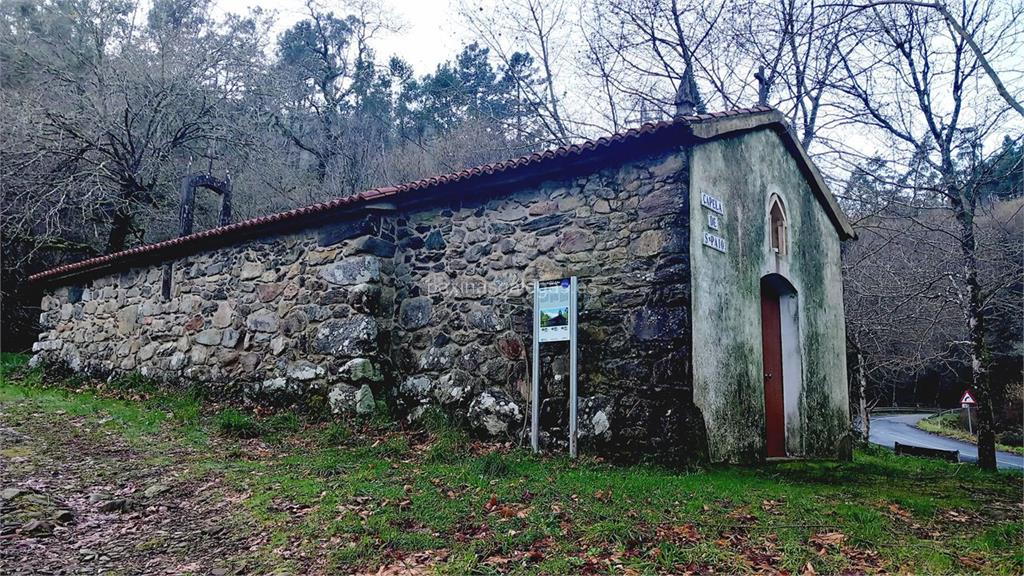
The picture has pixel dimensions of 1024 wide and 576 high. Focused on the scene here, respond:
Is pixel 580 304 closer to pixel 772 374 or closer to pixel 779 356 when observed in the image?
pixel 772 374

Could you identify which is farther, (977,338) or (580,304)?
(977,338)

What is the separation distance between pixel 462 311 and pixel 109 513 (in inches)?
146

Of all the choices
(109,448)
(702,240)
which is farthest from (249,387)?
(702,240)

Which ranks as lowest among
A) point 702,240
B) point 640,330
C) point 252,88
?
point 640,330

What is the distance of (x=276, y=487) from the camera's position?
188 inches

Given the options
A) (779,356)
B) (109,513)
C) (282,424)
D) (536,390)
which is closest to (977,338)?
(779,356)

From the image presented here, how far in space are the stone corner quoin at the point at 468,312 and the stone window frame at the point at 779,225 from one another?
1.72m

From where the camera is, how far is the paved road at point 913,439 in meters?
16.9

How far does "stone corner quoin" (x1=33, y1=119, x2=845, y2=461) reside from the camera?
5.75 m

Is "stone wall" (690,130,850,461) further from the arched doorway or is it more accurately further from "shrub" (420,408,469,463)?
"shrub" (420,408,469,463)

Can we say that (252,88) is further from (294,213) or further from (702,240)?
(702,240)

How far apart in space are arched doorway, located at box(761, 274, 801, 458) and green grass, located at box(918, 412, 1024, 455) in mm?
16456

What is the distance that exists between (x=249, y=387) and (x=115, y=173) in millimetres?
8511

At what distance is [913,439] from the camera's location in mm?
20109
